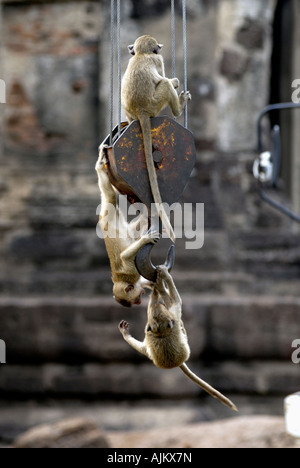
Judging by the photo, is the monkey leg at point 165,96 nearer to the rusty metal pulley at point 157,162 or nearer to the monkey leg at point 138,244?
the rusty metal pulley at point 157,162

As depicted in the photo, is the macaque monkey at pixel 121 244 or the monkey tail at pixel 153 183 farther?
the macaque monkey at pixel 121 244

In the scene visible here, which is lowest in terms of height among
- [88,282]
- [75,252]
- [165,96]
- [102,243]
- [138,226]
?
[138,226]

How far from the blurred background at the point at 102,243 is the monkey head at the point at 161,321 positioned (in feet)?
14.9

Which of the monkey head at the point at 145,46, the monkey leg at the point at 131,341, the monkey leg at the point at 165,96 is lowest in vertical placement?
the monkey leg at the point at 131,341

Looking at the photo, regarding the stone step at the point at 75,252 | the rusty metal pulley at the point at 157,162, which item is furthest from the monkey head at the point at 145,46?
the stone step at the point at 75,252

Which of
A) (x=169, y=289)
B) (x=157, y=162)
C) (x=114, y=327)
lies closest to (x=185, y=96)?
(x=157, y=162)

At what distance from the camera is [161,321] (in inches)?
106

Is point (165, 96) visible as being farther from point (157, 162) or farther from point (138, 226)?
point (138, 226)

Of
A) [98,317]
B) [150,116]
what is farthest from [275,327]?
[150,116]

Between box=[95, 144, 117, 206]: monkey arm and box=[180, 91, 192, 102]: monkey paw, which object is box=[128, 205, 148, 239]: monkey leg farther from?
box=[180, 91, 192, 102]: monkey paw

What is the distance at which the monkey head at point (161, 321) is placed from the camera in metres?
2.67

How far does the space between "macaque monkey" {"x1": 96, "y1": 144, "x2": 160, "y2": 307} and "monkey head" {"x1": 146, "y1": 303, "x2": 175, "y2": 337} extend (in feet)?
0.51

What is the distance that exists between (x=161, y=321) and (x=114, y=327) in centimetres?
471

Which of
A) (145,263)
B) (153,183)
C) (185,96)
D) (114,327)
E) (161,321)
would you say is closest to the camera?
(153,183)
